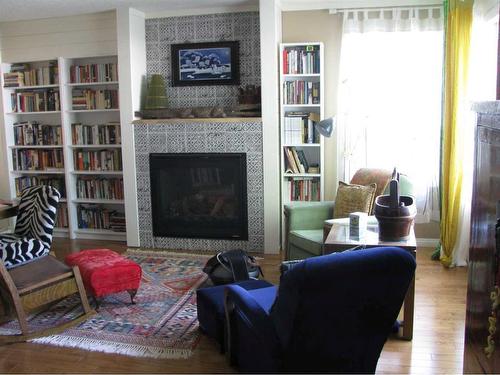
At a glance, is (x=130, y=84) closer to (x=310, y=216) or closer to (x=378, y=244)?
(x=310, y=216)

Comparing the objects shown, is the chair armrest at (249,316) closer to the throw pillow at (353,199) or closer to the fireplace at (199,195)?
the throw pillow at (353,199)

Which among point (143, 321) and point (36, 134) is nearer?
point (143, 321)

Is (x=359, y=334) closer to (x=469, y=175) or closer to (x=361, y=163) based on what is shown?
(x=469, y=175)

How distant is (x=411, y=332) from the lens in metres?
3.06

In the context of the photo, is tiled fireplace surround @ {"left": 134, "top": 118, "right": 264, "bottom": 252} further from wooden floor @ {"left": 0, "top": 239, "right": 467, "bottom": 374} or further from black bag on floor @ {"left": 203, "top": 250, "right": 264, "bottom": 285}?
wooden floor @ {"left": 0, "top": 239, "right": 467, "bottom": 374}

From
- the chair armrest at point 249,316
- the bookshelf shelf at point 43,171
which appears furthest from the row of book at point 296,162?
the bookshelf shelf at point 43,171

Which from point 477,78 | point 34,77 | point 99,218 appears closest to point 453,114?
point 477,78

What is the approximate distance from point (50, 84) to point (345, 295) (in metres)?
4.62

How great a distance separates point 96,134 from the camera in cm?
550

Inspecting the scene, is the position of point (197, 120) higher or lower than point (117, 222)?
higher

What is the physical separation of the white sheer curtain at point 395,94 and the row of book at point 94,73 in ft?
8.00

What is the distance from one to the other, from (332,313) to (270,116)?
115 inches

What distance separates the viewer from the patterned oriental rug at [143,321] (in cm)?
304

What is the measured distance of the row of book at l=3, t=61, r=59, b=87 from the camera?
5.50 m
